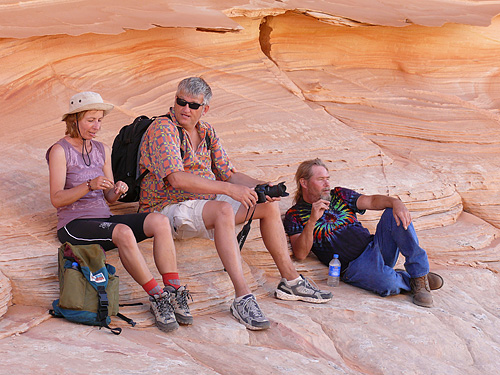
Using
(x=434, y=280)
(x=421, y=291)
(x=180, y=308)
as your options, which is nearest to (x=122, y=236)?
(x=180, y=308)

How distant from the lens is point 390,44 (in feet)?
28.1

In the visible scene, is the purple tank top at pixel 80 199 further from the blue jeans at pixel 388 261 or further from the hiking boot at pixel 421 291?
the hiking boot at pixel 421 291

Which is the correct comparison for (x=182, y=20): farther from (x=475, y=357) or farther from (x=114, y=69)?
(x=475, y=357)

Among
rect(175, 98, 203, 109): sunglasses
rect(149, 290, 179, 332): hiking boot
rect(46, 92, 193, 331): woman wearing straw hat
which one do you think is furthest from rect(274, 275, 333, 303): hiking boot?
rect(175, 98, 203, 109): sunglasses

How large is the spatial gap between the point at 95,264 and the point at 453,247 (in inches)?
145

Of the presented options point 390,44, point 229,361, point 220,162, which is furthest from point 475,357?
point 390,44

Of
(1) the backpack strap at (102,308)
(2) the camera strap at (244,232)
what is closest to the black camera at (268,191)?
(2) the camera strap at (244,232)

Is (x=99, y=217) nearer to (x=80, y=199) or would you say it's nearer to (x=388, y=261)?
(x=80, y=199)

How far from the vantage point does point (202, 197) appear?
4805 millimetres

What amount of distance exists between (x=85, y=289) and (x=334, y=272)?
82.2 inches

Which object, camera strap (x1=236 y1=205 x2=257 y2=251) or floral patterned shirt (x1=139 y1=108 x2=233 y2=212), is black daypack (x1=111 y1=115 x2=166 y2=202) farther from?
camera strap (x1=236 y1=205 x2=257 y2=251)

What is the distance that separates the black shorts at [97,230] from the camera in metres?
4.18

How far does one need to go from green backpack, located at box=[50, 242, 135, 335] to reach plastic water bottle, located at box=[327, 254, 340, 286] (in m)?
1.82

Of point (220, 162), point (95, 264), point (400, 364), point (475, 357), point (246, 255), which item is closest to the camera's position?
point (95, 264)
